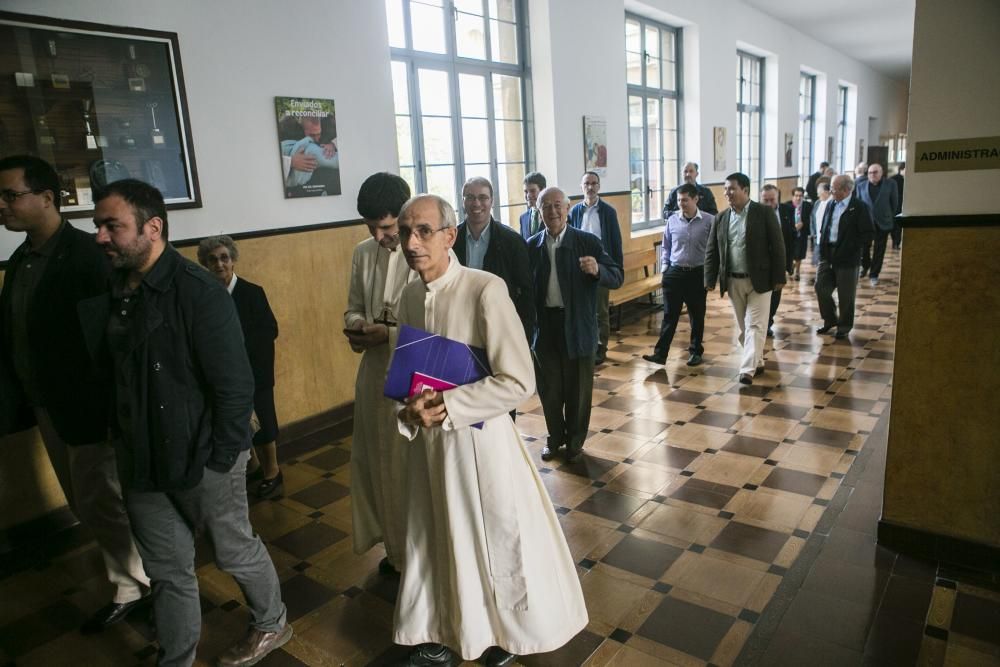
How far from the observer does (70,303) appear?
8.64ft

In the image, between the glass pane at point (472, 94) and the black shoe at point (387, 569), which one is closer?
the black shoe at point (387, 569)

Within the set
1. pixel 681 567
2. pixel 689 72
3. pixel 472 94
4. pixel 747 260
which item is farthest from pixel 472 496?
pixel 689 72

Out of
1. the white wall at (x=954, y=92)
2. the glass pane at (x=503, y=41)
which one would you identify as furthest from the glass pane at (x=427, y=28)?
the white wall at (x=954, y=92)

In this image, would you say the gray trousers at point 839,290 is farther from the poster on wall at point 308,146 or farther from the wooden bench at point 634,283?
the poster on wall at point 308,146

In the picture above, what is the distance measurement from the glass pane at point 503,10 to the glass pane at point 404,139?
1.81 metres

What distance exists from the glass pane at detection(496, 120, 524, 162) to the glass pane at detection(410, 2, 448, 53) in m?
1.09

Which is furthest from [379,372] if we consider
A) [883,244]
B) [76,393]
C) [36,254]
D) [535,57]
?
[883,244]

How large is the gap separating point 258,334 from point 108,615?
1493 millimetres

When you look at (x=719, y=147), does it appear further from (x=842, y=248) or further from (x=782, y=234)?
(x=782, y=234)

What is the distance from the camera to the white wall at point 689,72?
751cm

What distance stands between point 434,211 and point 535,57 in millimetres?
5996

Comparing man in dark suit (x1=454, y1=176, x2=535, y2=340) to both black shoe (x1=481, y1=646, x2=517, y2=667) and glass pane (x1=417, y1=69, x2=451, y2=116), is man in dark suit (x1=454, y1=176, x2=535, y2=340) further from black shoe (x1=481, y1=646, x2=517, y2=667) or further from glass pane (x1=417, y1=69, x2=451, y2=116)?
glass pane (x1=417, y1=69, x2=451, y2=116)

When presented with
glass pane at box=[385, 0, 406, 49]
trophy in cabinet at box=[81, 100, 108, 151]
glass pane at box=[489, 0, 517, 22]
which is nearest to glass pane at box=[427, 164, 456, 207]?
glass pane at box=[385, 0, 406, 49]

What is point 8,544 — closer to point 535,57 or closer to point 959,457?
point 959,457
